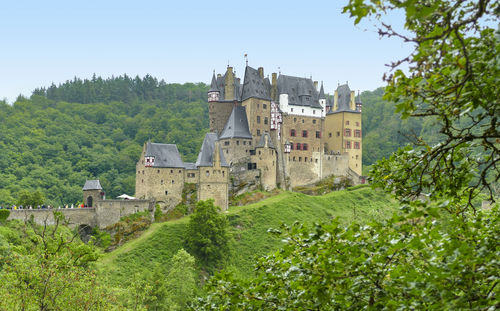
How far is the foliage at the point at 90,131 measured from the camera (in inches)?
3521

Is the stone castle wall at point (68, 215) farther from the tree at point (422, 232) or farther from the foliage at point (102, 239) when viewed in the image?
the tree at point (422, 232)

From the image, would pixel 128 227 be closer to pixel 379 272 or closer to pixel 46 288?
pixel 46 288

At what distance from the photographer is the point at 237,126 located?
2480 inches

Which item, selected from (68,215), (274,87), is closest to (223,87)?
(274,87)

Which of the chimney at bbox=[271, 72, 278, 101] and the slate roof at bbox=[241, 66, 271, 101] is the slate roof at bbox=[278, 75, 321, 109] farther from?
the slate roof at bbox=[241, 66, 271, 101]

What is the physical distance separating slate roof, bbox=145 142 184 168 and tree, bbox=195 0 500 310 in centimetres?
4718

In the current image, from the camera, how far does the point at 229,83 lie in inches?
2621

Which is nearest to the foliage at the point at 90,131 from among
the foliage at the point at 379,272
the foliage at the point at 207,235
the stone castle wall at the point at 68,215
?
the stone castle wall at the point at 68,215

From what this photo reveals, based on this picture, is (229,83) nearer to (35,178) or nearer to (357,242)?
(35,178)

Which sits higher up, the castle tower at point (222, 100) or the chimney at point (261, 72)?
the chimney at point (261, 72)

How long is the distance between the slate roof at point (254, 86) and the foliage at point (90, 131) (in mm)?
31352

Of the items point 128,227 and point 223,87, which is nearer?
point 128,227

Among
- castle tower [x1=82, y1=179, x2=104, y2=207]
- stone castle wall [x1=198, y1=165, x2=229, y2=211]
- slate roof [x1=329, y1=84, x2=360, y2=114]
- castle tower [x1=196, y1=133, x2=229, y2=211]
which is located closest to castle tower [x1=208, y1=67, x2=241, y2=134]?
castle tower [x1=196, y1=133, x2=229, y2=211]

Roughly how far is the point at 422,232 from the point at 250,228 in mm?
48871
